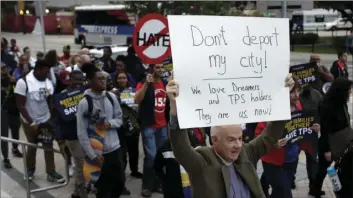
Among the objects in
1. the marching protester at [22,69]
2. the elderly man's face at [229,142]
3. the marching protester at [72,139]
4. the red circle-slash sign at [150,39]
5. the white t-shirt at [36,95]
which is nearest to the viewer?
the elderly man's face at [229,142]

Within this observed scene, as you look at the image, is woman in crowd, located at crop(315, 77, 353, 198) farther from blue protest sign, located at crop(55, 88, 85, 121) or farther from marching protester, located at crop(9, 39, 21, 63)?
marching protester, located at crop(9, 39, 21, 63)

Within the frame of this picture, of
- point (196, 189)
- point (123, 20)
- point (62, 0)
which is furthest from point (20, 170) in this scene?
point (123, 20)

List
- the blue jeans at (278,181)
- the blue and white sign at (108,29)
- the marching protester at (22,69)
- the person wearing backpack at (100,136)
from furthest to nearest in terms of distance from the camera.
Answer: the blue and white sign at (108,29) < the marching protester at (22,69) < the person wearing backpack at (100,136) < the blue jeans at (278,181)

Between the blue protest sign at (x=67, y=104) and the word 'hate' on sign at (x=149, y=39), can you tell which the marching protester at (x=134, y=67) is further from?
the word 'hate' on sign at (x=149, y=39)

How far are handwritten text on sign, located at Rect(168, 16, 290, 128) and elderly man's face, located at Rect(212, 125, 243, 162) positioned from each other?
6cm

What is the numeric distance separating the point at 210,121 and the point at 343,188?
8.34ft

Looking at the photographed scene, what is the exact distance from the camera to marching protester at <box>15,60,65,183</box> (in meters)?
6.62

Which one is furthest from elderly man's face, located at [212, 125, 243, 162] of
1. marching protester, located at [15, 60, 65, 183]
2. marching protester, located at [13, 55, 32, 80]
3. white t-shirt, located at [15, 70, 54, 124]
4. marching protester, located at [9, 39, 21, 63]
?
marching protester, located at [9, 39, 21, 63]

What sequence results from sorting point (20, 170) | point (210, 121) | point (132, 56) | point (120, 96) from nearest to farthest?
point (210, 121) → point (120, 96) → point (20, 170) → point (132, 56)

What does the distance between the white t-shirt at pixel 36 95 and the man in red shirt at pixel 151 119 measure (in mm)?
1382

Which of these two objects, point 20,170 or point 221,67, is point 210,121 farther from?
point 20,170

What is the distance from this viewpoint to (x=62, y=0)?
34.9 feet

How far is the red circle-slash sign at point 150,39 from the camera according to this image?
553 centimetres

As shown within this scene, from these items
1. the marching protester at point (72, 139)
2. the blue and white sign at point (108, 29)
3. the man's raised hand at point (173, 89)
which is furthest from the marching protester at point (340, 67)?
the blue and white sign at point (108, 29)
